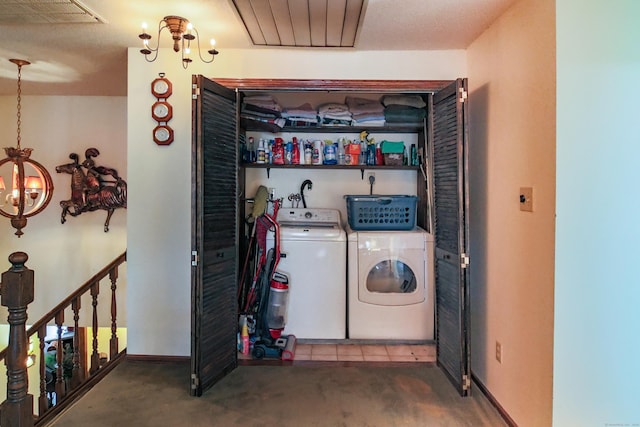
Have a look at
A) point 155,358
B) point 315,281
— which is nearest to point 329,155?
point 315,281

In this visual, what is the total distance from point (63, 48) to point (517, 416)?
3920 millimetres

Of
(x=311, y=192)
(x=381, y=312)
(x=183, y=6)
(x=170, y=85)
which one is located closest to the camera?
(x=183, y=6)

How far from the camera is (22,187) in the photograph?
3.85 m

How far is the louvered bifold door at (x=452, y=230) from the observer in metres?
2.40

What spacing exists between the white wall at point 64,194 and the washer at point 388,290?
2.81 m

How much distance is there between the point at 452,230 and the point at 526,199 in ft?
1.98

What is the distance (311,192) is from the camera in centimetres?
385

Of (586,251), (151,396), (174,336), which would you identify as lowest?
(151,396)

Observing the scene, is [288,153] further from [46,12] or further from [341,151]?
[46,12]

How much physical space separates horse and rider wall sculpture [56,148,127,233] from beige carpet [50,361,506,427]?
2.12m

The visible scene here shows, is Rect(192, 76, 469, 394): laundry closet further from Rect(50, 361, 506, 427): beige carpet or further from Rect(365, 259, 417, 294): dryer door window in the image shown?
Rect(50, 361, 506, 427): beige carpet

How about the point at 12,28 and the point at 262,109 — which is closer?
the point at 12,28

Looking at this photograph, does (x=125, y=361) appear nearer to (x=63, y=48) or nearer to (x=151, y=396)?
(x=151, y=396)

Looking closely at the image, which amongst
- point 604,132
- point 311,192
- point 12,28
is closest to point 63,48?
point 12,28
